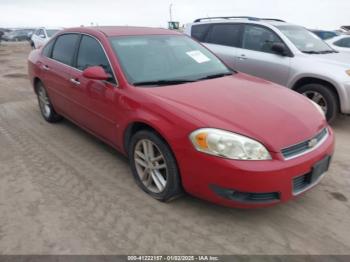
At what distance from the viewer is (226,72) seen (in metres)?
3.94

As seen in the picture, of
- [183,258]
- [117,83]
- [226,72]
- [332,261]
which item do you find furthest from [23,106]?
[332,261]

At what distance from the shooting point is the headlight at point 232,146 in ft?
8.26

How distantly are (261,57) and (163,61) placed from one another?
301cm

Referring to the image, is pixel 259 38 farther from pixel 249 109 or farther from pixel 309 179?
pixel 309 179

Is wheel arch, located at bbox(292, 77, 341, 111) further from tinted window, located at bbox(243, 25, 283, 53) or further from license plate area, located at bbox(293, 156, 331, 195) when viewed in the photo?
license plate area, located at bbox(293, 156, 331, 195)

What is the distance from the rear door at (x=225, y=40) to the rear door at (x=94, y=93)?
3.29 m

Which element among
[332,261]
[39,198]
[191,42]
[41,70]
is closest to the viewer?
[332,261]

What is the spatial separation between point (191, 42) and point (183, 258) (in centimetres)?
278

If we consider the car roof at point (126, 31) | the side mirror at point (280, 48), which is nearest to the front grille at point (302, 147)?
the car roof at point (126, 31)

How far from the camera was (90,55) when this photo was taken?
3953 millimetres

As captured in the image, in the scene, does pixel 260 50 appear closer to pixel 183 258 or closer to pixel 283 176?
Result: pixel 283 176

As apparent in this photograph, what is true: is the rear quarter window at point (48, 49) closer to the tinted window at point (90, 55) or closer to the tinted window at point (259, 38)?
the tinted window at point (90, 55)

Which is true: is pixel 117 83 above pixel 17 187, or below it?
above

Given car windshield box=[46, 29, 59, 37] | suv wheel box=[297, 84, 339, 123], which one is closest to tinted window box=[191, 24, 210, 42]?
suv wheel box=[297, 84, 339, 123]
